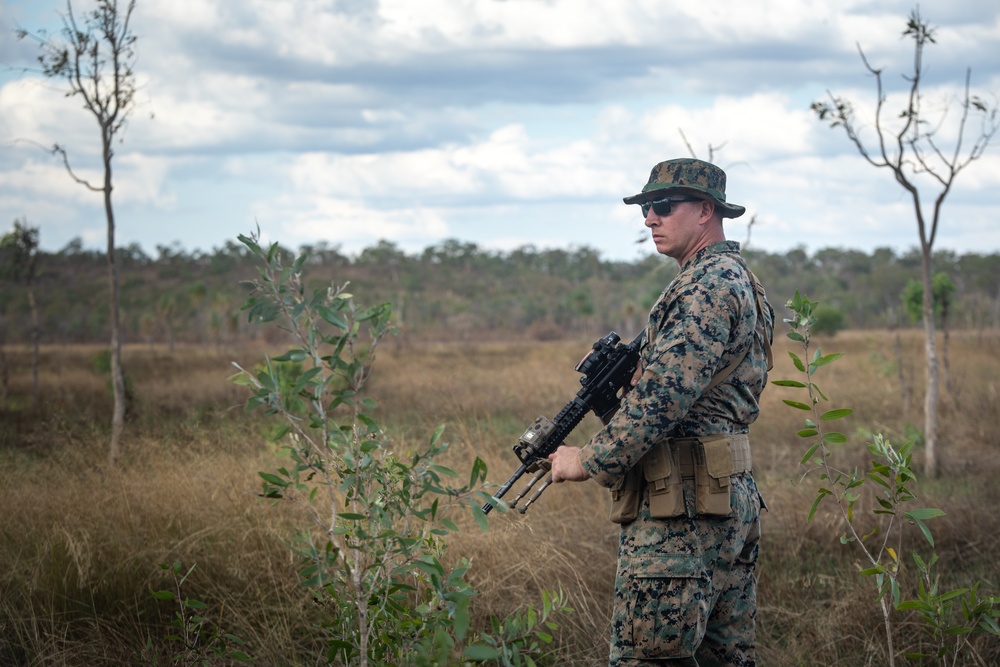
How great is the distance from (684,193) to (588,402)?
750 mm

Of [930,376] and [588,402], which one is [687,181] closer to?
[588,402]

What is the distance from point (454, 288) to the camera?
83812 millimetres

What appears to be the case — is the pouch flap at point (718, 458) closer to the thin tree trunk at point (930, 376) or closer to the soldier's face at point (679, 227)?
the soldier's face at point (679, 227)

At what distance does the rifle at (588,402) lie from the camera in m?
2.97

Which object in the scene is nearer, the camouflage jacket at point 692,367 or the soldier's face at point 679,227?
the camouflage jacket at point 692,367

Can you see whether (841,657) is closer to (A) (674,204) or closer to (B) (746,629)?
(B) (746,629)

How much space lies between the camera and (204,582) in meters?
4.43

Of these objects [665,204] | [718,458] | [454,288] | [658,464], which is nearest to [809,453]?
[718,458]

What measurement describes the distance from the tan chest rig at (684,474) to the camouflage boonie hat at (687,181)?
0.52 m

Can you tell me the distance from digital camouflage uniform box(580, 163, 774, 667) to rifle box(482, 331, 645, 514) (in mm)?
209

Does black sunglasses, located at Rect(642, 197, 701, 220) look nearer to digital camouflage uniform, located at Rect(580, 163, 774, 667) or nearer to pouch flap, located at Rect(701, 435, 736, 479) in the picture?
digital camouflage uniform, located at Rect(580, 163, 774, 667)

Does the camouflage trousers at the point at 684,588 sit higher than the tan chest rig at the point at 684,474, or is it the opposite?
the tan chest rig at the point at 684,474

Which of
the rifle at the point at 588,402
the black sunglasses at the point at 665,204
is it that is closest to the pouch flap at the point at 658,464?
the rifle at the point at 588,402

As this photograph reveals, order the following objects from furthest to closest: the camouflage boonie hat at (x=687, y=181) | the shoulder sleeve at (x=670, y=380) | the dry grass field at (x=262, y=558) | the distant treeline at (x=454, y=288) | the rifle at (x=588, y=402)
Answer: the distant treeline at (x=454, y=288)
the dry grass field at (x=262, y=558)
the rifle at (x=588, y=402)
the camouflage boonie hat at (x=687, y=181)
the shoulder sleeve at (x=670, y=380)
